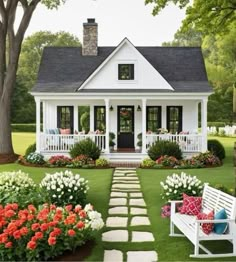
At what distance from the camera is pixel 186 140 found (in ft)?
70.7

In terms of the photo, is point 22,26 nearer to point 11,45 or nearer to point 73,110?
point 11,45

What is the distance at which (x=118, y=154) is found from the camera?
2130cm

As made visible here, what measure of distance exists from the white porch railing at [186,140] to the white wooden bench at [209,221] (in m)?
12.1

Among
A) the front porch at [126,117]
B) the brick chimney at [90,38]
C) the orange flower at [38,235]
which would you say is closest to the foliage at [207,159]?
the front porch at [126,117]

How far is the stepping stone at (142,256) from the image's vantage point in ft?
24.3

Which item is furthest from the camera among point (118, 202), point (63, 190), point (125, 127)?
point (125, 127)

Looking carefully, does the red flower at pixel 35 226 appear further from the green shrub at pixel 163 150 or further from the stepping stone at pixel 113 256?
the green shrub at pixel 163 150

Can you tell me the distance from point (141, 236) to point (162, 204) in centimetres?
283

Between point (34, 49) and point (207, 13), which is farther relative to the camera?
point (34, 49)

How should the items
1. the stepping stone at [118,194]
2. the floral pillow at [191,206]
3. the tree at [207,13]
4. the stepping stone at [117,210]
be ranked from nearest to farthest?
the floral pillow at [191,206]
the stepping stone at [117,210]
the stepping stone at [118,194]
the tree at [207,13]

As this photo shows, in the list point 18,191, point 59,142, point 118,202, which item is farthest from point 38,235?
point 59,142

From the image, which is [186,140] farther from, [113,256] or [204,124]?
[113,256]

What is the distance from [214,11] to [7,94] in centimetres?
1030

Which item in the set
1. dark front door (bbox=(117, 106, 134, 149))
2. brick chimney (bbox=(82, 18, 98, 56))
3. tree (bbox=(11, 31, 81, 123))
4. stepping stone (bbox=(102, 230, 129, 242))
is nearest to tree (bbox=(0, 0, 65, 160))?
brick chimney (bbox=(82, 18, 98, 56))
